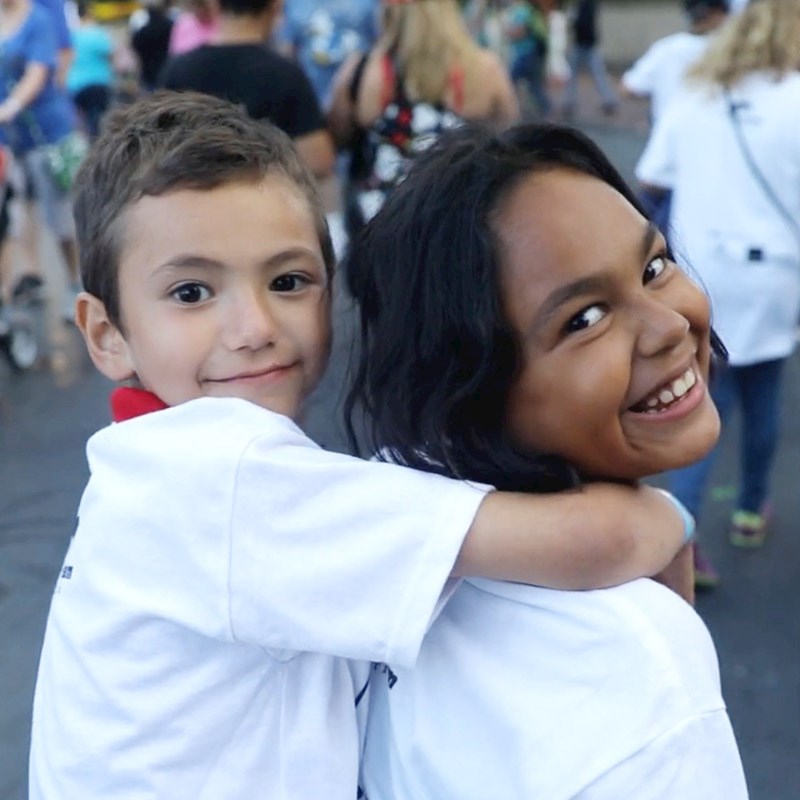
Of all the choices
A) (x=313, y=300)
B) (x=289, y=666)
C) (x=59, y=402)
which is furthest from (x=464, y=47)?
(x=289, y=666)

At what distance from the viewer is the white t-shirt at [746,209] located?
342 cm

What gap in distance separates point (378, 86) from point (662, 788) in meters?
3.62

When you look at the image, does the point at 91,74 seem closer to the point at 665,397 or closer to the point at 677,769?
the point at 665,397

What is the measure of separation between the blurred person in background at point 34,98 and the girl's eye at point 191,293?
16.8 feet

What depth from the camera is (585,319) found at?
110 centimetres

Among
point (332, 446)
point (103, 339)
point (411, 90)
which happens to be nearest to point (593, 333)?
point (103, 339)

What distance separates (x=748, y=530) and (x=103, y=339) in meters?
3.02

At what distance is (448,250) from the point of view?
1.11m

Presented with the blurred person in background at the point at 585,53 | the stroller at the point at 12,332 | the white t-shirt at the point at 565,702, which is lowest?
the blurred person in background at the point at 585,53

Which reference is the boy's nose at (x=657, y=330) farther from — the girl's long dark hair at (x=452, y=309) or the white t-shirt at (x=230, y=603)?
the white t-shirt at (x=230, y=603)

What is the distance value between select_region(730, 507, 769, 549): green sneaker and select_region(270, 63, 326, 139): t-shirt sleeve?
204 centimetres

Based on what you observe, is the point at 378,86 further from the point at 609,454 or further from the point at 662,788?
the point at 662,788

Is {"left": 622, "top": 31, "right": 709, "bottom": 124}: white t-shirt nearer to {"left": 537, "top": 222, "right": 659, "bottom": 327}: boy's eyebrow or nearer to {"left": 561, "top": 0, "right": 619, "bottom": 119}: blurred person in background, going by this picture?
{"left": 537, "top": 222, "right": 659, "bottom": 327}: boy's eyebrow

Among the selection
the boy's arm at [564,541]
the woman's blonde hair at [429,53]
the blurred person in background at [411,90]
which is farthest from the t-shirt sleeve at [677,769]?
the woman's blonde hair at [429,53]
